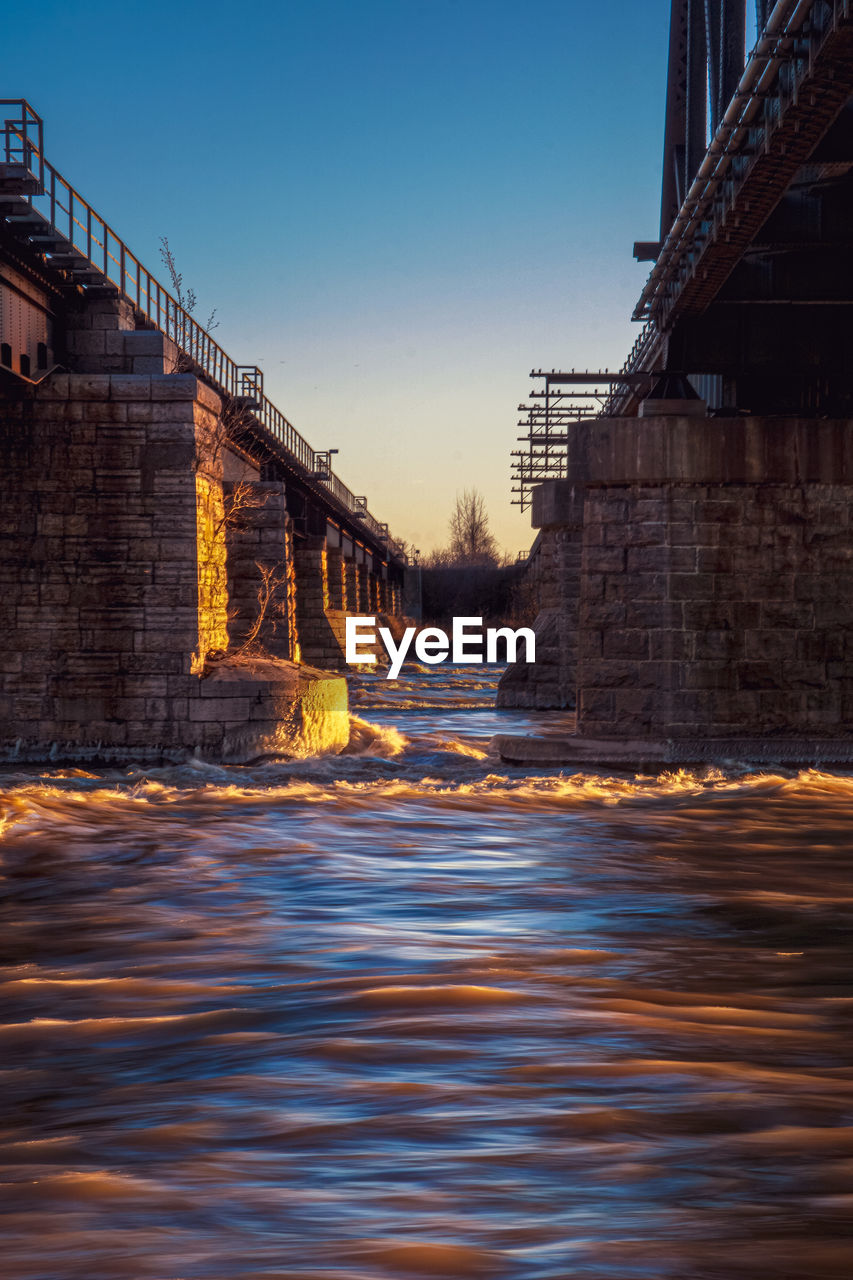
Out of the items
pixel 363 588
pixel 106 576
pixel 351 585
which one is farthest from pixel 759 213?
pixel 363 588

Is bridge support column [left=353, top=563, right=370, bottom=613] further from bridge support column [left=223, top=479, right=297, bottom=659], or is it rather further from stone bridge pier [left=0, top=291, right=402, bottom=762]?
stone bridge pier [left=0, top=291, right=402, bottom=762]

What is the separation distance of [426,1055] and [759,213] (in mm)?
10537

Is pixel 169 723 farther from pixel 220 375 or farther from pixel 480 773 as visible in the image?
pixel 220 375

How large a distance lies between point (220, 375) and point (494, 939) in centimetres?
2274

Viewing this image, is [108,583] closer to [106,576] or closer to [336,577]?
[106,576]

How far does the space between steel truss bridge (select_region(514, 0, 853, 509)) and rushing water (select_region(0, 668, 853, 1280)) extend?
6.07 metres

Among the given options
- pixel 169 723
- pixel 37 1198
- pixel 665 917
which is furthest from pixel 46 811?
pixel 37 1198

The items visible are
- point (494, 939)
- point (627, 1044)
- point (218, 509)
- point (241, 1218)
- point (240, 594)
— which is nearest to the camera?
point (241, 1218)

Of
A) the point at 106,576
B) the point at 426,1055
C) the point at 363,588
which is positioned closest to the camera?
the point at 426,1055

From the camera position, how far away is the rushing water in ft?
11.7

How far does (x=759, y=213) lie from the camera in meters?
13.5

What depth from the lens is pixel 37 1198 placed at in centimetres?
385

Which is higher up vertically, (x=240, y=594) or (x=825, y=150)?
(x=825, y=150)

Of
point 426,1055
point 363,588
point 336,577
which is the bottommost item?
point 426,1055
